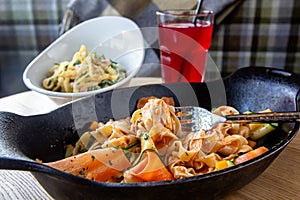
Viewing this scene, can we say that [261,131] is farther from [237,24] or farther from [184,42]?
[237,24]

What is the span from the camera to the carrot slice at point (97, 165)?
70 cm

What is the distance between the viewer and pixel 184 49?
1.21 metres

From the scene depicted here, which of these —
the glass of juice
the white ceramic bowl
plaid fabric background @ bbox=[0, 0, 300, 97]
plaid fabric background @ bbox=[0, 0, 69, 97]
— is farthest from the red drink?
Result: plaid fabric background @ bbox=[0, 0, 69, 97]

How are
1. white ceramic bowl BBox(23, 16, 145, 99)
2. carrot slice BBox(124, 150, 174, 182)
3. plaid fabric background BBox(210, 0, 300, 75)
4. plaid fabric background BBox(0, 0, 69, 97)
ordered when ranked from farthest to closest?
plaid fabric background BBox(0, 0, 69, 97), plaid fabric background BBox(210, 0, 300, 75), white ceramic bowl BBox(23, 16, 145, 99), carrot slice BBox(124, 150, 174, 182)

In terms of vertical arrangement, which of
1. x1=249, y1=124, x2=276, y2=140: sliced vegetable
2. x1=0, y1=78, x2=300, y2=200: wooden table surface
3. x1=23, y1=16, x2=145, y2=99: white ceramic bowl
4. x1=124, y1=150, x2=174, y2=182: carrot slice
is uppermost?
x1=23, y1=16, x2=145, y2=99: white ceramic bowl

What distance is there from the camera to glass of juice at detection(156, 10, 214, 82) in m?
1.18

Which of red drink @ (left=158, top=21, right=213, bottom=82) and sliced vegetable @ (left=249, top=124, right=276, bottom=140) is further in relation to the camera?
red drink @ (left=158, top=21, right=213, bottom=82)

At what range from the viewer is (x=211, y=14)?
119 centimetres

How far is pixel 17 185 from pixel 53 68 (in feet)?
1.96

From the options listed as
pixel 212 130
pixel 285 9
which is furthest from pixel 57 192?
pixel 285 9

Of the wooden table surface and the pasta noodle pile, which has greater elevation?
the pasta noodle pile

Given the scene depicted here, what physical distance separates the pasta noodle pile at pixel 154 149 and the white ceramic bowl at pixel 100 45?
0.43 m

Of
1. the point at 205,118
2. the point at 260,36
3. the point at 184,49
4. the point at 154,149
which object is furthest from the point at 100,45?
the point at 260,36

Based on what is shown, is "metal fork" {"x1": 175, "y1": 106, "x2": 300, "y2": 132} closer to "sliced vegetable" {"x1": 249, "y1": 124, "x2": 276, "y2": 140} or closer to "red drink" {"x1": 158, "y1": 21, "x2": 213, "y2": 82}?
"sliced vegetable" {"x1": 249, "y1": 124, "x2": 276, "y2": 140}
